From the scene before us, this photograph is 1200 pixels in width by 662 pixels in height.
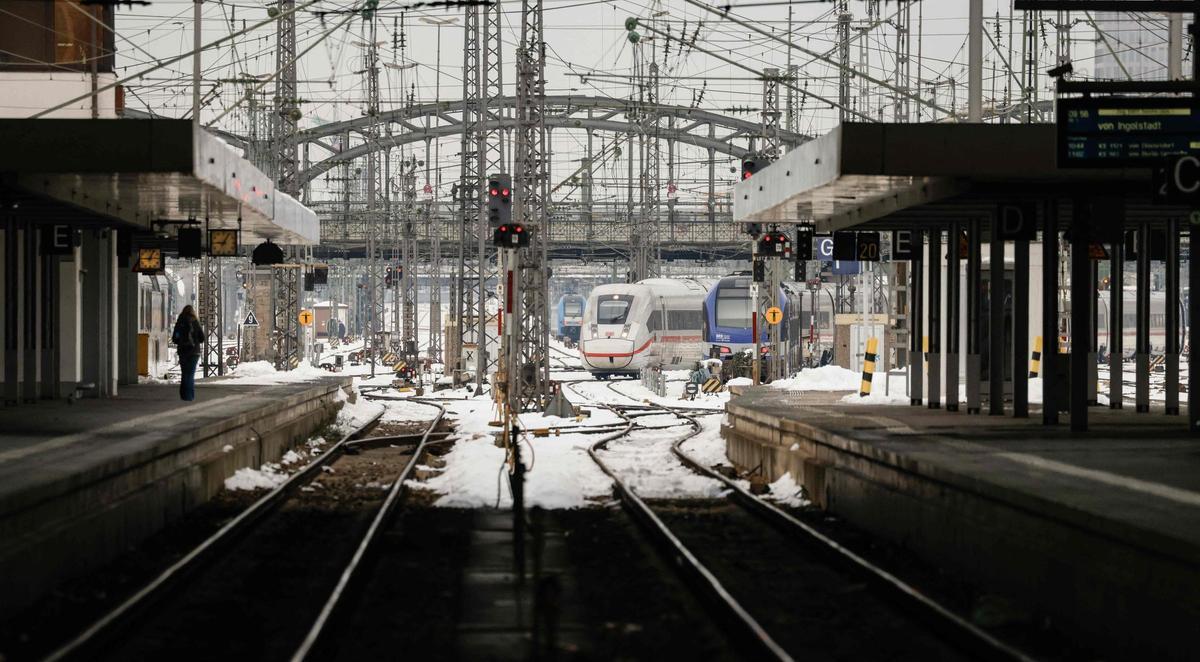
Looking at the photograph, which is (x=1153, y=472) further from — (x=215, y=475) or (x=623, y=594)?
(x=215, y=475)

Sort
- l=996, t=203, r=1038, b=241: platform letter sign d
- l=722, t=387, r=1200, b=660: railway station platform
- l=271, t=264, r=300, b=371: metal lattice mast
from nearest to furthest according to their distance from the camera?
l=722, t=387, r=1200, b=660: railway station platform, l=996, t=203, r=1038, b=241: platform letter sign d, l=271, t=264, r=300, b=371: metal lattice mast

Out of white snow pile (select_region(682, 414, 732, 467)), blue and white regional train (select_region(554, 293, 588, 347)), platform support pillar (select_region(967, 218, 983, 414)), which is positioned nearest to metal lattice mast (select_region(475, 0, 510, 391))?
white snow pile (select_region(682, 414, 732, 467))

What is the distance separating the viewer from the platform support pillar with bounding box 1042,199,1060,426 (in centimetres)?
1838

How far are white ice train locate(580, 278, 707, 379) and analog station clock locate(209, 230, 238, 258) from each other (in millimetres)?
30390

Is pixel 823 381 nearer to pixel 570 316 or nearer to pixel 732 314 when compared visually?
pixel 732 314

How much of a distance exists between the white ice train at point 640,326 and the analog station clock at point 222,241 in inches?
1196

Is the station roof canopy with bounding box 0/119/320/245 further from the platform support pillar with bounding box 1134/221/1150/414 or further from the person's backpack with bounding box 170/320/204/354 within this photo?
the platform support pillar with bounding box 1134/221/1150/414

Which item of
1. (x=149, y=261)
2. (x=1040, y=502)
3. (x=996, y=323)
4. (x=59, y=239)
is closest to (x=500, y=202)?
(x=149, y=261)

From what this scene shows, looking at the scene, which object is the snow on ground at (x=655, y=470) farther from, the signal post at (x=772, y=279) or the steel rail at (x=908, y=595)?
the signal post at (x=772, y=279)

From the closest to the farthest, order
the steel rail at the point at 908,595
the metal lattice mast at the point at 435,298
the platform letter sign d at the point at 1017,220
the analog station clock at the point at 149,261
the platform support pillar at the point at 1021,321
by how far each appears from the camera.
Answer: the steel rail at the point at 908,595 → the platform letter sign d at the point at 1017,220 → the platform support pillar at the point at 1021,321 → the analog station clock at the point at 149,261 → the metal lattice mast at the point at 435,298

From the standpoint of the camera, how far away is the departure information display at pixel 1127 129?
15.1 meters

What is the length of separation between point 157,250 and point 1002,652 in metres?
22.1

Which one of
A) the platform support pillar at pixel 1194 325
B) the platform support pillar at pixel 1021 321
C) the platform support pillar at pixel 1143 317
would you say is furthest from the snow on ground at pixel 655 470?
the platform support pillar at pixel 1143 317

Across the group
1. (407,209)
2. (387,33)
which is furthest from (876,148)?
(407,209)
